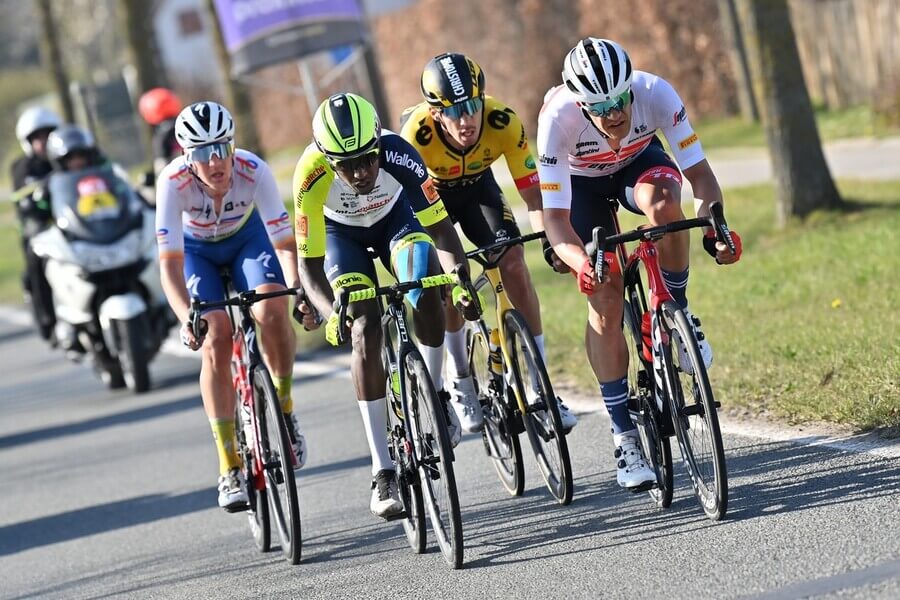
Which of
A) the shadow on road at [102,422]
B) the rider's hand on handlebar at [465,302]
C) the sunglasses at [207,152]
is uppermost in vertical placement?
the sunglasses at [207,152]

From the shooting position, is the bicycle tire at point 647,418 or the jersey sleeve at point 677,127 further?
the jersey sleeve at point 677,127

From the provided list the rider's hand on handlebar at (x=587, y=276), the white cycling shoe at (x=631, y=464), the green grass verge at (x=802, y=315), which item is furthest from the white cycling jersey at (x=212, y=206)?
the green grass verge at (x=802, y=315)

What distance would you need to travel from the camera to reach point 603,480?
25.3 feet

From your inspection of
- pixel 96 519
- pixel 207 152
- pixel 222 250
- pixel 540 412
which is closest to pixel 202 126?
pixel 207 152

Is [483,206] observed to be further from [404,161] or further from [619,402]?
[619,402]

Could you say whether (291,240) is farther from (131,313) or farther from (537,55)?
(537,55)

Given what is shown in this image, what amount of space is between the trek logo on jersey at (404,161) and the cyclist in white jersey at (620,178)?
0.60 m

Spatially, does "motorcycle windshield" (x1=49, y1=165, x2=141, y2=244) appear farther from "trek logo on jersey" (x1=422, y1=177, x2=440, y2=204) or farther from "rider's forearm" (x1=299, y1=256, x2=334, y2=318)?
"trek logo on jersey" (x1=422, y1=177, x2=440, y2=204)

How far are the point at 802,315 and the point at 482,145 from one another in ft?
11.3

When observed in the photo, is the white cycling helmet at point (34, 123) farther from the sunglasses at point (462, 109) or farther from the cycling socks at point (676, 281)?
the cycling socks at point (676, 281)

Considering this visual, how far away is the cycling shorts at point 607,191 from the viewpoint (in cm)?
725

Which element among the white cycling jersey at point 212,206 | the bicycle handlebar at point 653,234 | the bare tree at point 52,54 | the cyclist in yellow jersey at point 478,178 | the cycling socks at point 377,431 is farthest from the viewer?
the bare tree at point 52,54

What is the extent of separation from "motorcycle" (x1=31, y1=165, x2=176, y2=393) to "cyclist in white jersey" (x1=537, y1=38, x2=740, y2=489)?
726 centimetres

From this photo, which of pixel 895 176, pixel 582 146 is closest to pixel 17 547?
pixel 582 146
